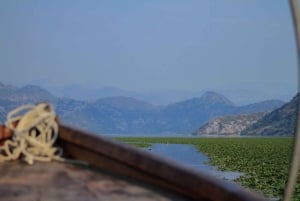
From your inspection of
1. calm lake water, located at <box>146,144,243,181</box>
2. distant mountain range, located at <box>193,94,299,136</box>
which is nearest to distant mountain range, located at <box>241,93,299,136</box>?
distant mountain range, located at <box>193,94,299,136</box>

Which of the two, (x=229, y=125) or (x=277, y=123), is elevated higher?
(x=277, y=123)

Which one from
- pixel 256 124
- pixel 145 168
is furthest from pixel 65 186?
pixel 256 124

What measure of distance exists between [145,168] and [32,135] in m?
0.71

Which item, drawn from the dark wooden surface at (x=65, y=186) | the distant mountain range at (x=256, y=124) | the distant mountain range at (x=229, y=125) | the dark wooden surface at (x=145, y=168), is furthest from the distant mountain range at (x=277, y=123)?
the dark wooden surface at (x=65, y=186)

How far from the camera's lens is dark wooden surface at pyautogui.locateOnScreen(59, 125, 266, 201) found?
7.34 feet

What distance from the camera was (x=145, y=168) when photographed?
269cm

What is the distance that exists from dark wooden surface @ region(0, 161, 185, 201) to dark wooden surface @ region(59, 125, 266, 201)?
0.06 meters

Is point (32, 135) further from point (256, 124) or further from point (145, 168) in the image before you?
point (256, 124)

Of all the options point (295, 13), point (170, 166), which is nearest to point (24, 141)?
point (170, 166)

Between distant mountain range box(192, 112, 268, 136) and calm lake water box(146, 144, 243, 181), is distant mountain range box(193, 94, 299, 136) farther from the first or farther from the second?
calm lake water box(146, 144, 243, 181)

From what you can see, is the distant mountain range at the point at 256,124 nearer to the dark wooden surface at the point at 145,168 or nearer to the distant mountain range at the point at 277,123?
the distant mountain range at the point at 277,123

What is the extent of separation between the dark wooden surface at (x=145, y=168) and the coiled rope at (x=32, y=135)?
0.09 metres

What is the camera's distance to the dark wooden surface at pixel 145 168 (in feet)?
7.34

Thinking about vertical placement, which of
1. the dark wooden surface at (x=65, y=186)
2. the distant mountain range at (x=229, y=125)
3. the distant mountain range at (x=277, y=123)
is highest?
the dark wooden surface at (x=65, y=186)
